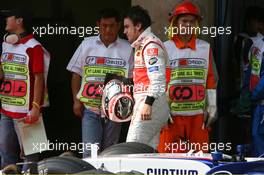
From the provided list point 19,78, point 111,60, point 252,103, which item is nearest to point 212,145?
point 252,103

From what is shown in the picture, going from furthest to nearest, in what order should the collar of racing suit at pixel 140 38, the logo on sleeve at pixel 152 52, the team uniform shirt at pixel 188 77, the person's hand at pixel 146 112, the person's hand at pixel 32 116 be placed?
the person's hand at pixel 32 116 → the team uniform shirt at pixel 188 77 → the collar of racing suit at pixel 140 38 → the logo on sleeve at pixel 152 52 → the person's hand at pixel 146 112

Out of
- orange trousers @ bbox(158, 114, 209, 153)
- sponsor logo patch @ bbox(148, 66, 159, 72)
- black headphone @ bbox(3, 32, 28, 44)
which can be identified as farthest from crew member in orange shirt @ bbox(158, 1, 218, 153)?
black headphone @ bbox(3, 32, 28, 44)

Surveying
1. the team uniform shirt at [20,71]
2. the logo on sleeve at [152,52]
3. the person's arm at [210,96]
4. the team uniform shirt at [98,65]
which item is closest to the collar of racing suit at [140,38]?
the logo on sleeve at [152,52]

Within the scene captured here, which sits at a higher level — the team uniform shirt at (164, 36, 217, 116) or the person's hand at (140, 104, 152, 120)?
the team uniform shirt at (164, 36, 217, 116)

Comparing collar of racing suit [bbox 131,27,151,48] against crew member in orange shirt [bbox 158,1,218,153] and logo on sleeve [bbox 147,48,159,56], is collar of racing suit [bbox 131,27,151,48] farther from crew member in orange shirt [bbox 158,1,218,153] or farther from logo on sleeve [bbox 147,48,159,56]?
crew member in orange shirt [bbox 158,1,218,153]

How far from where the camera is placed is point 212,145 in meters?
10.4

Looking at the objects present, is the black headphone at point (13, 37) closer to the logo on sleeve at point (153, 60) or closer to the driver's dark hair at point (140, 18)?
the driver's dark hair at point (140, 18)

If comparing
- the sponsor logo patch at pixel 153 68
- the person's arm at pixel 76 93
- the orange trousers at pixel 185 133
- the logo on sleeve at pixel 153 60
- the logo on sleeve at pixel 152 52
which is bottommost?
the orange trousers at pixel 185 133

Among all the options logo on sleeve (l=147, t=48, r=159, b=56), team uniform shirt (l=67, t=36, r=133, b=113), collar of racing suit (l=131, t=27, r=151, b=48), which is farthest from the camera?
team uniform shirt (l=67, t=36, r=133, b=113)

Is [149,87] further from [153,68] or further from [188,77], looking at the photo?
[188,77]

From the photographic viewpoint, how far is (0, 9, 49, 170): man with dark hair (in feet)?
31.7

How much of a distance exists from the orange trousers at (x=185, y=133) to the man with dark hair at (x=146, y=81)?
2.04 feet

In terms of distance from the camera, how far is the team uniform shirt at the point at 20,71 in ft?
31.7

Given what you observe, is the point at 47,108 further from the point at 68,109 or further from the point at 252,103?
the point at 252,103
